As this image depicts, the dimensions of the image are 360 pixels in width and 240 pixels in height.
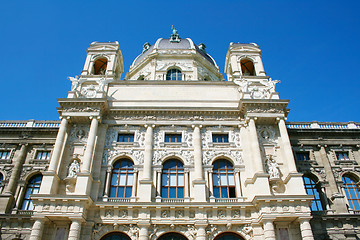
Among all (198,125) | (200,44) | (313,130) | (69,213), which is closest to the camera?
(69,213)

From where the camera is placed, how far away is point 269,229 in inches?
713

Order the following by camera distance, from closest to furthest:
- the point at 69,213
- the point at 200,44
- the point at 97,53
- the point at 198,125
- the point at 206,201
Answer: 1. the point at 69,213
2. the point at 206,201
3. the point at 198,125
4. the point at 97,53
5. the point at 200,44

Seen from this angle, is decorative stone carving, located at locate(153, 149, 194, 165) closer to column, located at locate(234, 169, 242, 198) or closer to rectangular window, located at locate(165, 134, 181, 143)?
rectangular window, located at locate(165, 134, 181, 143)

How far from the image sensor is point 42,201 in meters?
18.7

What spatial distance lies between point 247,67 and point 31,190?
22.5 m

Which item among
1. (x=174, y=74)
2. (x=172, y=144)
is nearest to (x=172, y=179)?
(x=172, y=144)

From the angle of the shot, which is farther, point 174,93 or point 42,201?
point 174,93

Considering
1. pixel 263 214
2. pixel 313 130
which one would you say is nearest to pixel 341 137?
pixel 313 130

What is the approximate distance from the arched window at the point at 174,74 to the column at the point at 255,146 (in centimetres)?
1187

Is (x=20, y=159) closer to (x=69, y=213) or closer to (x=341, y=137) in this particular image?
(x=69, y=213)

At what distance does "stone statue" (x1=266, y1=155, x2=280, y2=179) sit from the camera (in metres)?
21.0

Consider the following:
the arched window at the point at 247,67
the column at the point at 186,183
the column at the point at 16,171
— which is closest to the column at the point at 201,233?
the column at the point at 186,183

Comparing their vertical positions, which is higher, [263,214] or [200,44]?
[200,44]

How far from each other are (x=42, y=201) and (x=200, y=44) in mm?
29155
